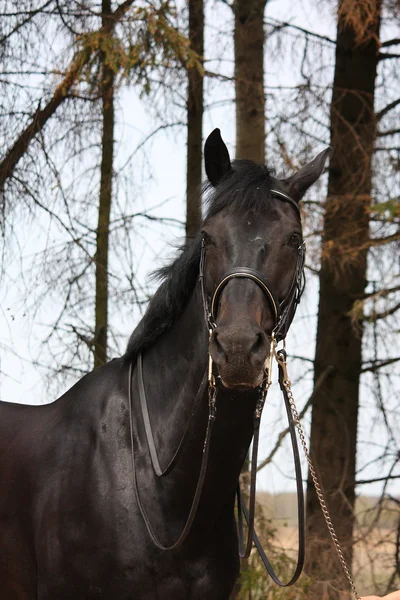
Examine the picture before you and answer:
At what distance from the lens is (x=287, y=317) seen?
3.56m

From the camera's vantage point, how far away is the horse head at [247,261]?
319 centimetres

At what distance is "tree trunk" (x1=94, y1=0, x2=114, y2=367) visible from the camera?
7.97 m

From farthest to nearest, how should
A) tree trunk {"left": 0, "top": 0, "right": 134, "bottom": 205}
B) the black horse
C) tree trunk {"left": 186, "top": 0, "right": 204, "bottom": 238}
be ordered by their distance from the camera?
tree trunk {"left": 186, "top": 0, "right": 204, "bottom": 238}
tree trunk {"left": 0, "top": 0, "right": 134, "bottom": 205}
the black horse

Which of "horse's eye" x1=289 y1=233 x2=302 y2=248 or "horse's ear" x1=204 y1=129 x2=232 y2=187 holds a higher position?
"horse's ear" x1=204 y1=129 x2=232 y2=187

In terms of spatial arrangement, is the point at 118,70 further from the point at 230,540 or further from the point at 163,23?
the point at 230,540

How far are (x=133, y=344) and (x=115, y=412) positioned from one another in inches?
13.1

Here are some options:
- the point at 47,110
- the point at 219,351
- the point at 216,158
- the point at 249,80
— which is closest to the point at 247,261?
the point at 219,351

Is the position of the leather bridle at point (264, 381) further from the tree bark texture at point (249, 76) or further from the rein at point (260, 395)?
the tree bark texture at point (249, 76)

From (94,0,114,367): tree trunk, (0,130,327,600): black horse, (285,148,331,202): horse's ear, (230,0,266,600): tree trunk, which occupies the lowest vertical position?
(0,130,327,600): black horse

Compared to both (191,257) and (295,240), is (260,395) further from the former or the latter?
(191,257)

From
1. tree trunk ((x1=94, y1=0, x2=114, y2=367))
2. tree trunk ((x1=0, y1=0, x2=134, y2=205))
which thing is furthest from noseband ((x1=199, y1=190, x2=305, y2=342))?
tree trunk ((x1=0, y1=0, x2=134, y2=205))

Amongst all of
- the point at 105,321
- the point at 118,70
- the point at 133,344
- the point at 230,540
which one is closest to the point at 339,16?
the point at 118,70

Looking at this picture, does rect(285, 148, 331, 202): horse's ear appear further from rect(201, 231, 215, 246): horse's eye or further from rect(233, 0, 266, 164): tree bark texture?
rect(233, 0, 266, 164): tree bark texture

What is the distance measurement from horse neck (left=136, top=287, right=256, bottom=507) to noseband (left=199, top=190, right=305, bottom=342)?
0.77 feet
